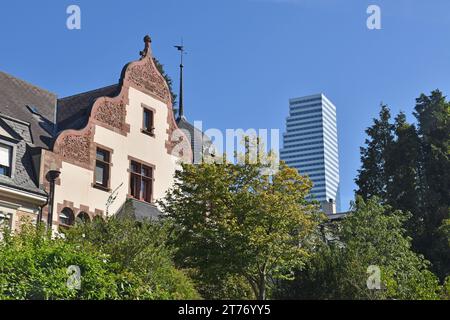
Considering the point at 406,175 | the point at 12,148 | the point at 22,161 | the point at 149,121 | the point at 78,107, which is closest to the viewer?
the point at 12,148

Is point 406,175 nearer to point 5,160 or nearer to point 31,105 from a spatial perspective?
point 31,105

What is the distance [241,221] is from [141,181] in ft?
25.9

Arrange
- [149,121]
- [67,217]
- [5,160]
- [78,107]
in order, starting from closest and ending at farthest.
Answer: [5,160] < [67,217] < [78,107] < [149,121]

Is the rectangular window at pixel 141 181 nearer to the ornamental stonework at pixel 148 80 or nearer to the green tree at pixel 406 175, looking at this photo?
the ornamental stonework at pixel 148 80

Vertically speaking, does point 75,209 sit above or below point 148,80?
below

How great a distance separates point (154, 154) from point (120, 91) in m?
3.41

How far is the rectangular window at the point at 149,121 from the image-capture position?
1318 inches

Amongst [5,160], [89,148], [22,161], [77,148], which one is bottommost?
[5,160]

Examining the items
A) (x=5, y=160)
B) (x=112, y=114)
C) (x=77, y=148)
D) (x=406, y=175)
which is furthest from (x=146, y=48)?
(x=406, y=175)

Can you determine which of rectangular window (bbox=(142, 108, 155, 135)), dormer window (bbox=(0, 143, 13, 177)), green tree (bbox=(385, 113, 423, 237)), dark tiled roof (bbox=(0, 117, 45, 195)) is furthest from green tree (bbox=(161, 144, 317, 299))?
green tree (bbox=(385, 113, 423, 237))

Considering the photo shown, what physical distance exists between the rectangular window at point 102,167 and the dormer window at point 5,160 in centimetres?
436

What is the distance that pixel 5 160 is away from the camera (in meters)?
26.5
